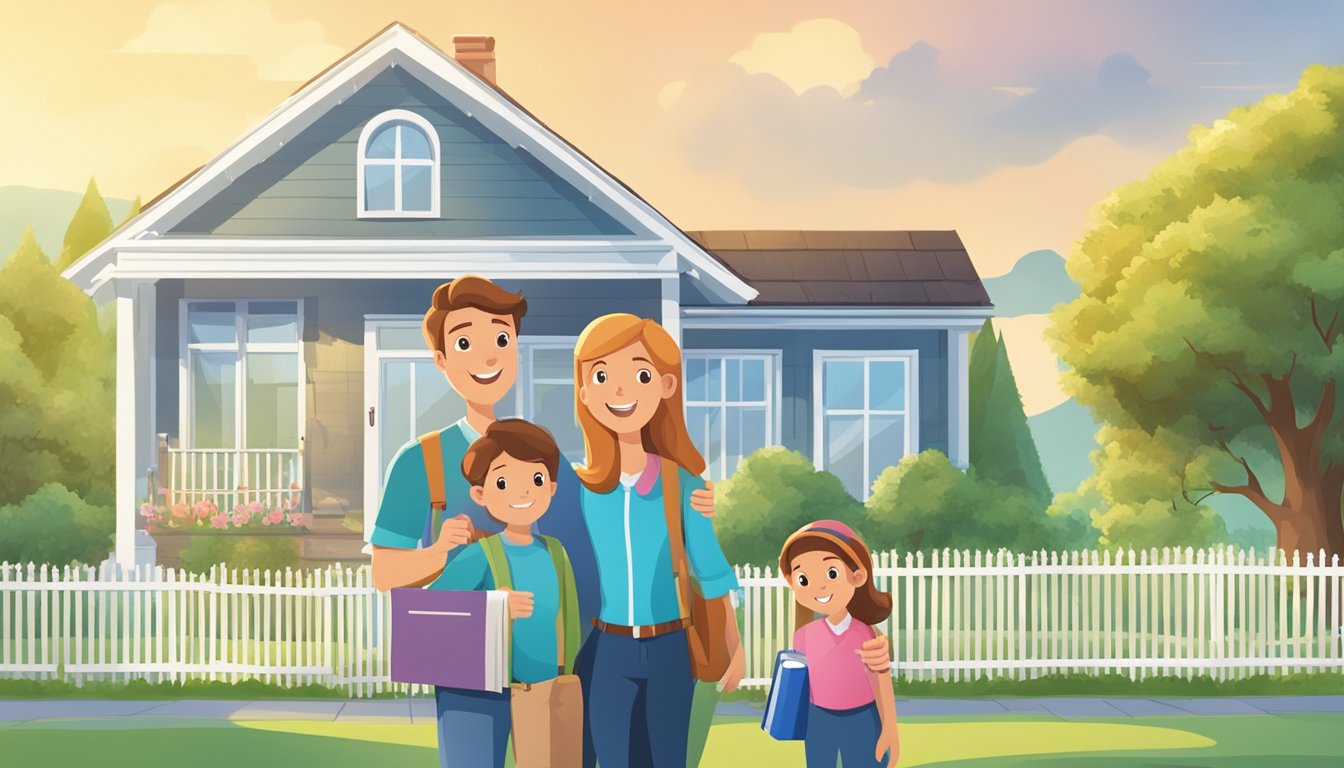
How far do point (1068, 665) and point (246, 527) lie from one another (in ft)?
28.5

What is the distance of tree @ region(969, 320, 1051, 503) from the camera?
1030 inches

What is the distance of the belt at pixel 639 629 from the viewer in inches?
206

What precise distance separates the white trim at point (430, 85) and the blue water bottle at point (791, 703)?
1049cm

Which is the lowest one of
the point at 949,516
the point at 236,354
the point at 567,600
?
the point at 949,516

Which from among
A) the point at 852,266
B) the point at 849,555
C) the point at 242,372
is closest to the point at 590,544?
the point at 849,555

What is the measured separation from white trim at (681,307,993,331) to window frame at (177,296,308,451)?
4674 millimetres

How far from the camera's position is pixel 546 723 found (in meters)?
5.00

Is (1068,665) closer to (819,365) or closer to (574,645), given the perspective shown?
(819,365)

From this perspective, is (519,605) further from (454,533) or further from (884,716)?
(884,716)

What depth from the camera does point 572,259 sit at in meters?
16.0

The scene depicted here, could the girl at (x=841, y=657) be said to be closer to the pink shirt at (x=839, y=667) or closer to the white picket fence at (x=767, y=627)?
the pink shirt at (x=839, y=667)

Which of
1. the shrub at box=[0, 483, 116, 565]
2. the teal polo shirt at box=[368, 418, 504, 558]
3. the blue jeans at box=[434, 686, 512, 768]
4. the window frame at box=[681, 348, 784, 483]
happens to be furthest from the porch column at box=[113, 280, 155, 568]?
the blue jeans at box=[434, 686, 512, 768]

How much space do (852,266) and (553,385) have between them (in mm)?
4464

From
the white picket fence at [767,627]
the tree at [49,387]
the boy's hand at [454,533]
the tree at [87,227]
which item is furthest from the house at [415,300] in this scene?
the tree at [87,227]
